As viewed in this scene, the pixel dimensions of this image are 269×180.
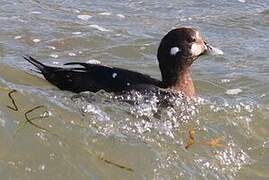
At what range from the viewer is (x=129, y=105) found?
8062mm

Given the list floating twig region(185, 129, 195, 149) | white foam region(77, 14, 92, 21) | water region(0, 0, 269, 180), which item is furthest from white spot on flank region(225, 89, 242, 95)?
white foam region(77, 14, 92, 21)

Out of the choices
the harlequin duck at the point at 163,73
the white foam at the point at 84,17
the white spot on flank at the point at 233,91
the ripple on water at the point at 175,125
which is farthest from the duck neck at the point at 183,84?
the white foam at the point at 84,17

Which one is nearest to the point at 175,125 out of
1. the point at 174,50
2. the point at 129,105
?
the point at 129,105

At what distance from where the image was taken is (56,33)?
36.4 feet

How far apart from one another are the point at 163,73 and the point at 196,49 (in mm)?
418

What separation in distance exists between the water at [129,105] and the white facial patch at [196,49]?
19.7 inches

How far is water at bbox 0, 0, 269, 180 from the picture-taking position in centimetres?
675

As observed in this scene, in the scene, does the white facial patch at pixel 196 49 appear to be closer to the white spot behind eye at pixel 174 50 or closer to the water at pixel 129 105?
the white spot behind eye at pixel 174 50

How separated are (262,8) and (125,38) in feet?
9.00

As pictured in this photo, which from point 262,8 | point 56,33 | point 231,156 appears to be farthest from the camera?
point 262,8

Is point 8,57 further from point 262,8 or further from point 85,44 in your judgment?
point 262,8

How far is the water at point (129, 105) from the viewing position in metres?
6.75

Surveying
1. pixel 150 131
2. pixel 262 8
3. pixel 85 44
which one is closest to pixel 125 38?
pixel 85 44

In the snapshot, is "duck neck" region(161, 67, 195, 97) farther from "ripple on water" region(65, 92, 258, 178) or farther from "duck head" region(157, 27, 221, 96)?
"ripple on water" region(65, 92, 258, 178)
